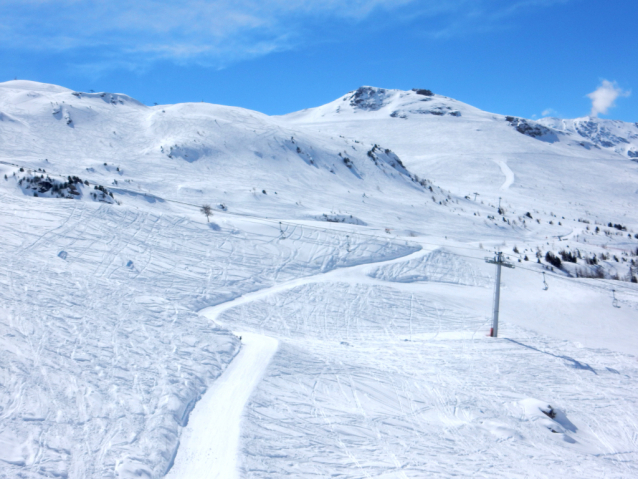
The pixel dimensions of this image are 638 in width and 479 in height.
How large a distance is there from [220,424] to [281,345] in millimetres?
3945

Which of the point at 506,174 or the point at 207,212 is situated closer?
the point at 207,212

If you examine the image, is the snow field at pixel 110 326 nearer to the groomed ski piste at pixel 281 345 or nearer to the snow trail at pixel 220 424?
the groomed ski piste at pixel 281 345

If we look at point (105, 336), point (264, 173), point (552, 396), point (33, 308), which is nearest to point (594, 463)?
point (552, 396)

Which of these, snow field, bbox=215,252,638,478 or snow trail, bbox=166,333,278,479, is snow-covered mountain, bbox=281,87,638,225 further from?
snow trail, bbox=166,333,278,479

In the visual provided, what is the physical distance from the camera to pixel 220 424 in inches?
324

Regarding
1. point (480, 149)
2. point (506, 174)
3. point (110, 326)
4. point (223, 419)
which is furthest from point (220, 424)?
point (480, 149)

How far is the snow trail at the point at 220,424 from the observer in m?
7.07

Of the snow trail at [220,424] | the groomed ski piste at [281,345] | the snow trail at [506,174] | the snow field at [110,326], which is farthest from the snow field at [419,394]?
the snow trail at [506,174]

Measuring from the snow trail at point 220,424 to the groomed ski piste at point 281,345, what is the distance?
38mm

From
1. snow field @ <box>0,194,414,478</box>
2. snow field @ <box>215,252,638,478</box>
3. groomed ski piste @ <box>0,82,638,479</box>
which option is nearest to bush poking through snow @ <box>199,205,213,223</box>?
groomed ski piste @ <box>0,82,638,479</box>

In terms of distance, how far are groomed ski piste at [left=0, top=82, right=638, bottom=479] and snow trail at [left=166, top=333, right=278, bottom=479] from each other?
0.12 ft

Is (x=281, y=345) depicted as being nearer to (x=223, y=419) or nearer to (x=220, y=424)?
(x=223, y=419)

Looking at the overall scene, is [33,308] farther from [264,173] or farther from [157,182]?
[264,173]

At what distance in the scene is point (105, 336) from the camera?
10023mm
